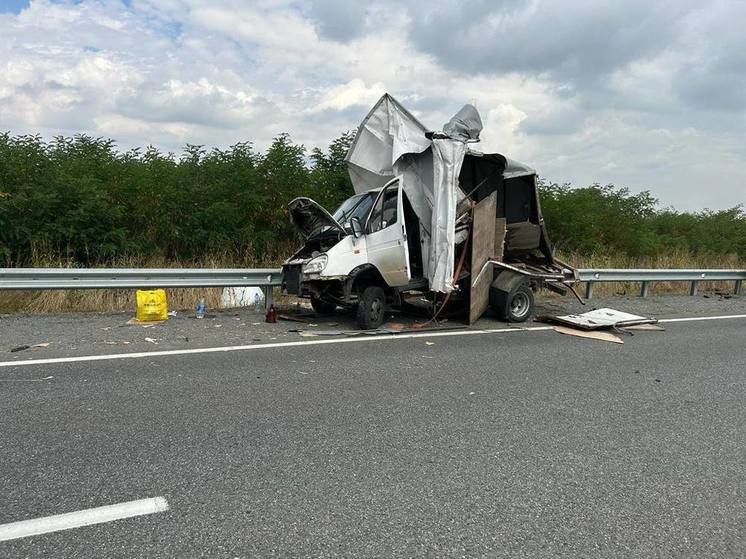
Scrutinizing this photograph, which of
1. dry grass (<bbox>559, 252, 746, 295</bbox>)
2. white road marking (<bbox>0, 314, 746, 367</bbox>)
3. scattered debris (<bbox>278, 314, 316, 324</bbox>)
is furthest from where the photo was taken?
dry grass (<bbox>559, 252, 746, 295</bbox>)

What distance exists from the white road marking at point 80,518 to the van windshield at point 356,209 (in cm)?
606

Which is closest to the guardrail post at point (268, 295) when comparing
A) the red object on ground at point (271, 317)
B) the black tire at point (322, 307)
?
the black tire at point (322, 307)

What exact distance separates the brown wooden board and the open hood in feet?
7.42

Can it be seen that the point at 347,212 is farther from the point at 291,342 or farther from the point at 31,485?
the point at 31,485

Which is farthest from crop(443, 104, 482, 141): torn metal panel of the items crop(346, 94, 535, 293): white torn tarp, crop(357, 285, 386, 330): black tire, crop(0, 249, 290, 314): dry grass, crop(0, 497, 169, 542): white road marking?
crop(0, 497, 169, 542): white road marking

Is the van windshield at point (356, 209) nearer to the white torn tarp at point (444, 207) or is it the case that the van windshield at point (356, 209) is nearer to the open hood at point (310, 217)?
the open hood at point (310, 217)

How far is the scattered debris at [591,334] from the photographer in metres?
8.49

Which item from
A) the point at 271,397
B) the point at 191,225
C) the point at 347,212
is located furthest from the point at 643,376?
the point at 191,225

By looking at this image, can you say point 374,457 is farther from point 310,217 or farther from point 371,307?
point 310,217

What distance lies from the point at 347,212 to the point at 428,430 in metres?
5.51

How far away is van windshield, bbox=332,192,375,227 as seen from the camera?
29.3ft

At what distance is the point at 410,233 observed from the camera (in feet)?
30.7

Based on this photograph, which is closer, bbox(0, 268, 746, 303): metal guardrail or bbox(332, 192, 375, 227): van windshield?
bbox(0, 268, 746, 303): metal guardrail

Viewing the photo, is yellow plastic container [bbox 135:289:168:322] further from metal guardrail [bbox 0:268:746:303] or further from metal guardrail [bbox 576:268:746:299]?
metal guardrail [bbox 576:268:746:299]
